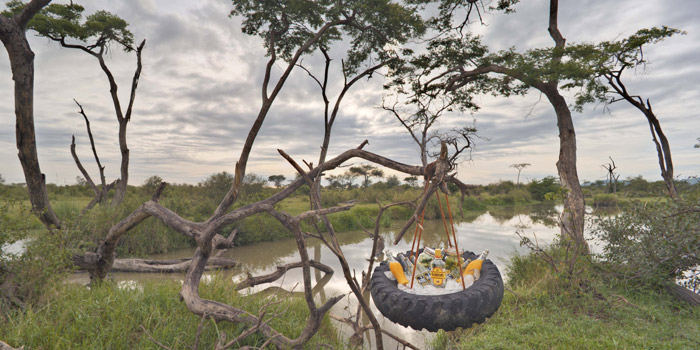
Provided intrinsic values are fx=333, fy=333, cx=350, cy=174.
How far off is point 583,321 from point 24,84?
7992 mm

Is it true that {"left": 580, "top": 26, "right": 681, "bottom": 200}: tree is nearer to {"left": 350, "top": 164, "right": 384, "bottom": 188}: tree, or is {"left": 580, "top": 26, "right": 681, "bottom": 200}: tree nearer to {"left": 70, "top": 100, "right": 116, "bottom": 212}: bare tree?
{"left": 70, "top": 100, "right": 116, "bottom": 212}: bare tree

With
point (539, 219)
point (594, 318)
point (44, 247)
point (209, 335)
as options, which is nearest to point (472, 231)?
point (539, 219)

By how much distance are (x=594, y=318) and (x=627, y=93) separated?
26.4ft

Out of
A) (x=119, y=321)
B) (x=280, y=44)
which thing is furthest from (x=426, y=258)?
(x=280, y=44)

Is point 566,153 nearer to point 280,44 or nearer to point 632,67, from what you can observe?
point 632,67

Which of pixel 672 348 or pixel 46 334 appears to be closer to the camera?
pixel 46 334

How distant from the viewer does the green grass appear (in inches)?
121

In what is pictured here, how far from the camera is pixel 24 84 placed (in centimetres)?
429

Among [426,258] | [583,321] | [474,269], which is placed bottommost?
→ [583,321]

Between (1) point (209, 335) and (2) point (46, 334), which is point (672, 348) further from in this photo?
(2) point (46, 334)

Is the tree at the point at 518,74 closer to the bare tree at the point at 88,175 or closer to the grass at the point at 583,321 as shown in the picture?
the grass at the point at 583,321

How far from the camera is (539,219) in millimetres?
17719

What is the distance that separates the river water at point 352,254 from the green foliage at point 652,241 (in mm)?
1284

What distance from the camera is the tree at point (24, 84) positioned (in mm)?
4207
